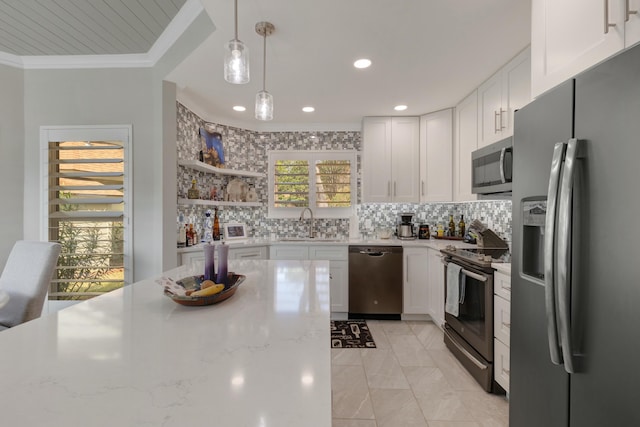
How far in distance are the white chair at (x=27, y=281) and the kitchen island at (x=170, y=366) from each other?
42.9 inches

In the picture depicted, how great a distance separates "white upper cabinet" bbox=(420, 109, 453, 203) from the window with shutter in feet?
10.5

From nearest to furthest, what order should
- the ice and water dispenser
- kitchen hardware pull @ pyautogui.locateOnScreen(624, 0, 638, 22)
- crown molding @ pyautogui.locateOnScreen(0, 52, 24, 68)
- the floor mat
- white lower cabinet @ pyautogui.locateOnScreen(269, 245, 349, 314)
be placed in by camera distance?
kitchen hardware pull @ pyautogui.locateOnScreen(624, 0, 638, 22)
the ice and water dispenser
crown molding @ pyautogui.locateOnScreen(0, 52, 24, 68)
the floor mat
white lower cabinet @ pyautogui.locateOnScreen(269, 245, 349, 314)

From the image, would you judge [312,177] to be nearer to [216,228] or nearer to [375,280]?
[216,228]

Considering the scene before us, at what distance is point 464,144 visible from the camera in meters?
3.04

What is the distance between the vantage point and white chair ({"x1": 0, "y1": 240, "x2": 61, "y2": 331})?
179cm

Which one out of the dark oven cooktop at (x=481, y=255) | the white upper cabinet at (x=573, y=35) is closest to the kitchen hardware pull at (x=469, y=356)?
the dark oven cooktop at (x=481, y=255)

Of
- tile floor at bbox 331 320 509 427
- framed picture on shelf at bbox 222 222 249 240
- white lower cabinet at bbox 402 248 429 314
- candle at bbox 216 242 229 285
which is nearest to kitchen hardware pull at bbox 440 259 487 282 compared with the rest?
tile floor at bbox 331 320 509 427

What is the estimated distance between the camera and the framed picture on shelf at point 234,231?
12.1 feet

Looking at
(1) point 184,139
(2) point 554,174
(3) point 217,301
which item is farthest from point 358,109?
(3) point 217,301

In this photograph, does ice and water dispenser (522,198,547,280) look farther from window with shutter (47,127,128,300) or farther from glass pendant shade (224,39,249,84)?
window with shutter (47,127,128,300)

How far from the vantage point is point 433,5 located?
1.73 metres

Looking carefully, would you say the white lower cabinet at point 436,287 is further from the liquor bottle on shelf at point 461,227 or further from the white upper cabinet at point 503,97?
the white upper cabinet at point 503,97

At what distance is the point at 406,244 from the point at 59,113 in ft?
12.1

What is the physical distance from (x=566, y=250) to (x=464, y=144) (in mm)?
2320
